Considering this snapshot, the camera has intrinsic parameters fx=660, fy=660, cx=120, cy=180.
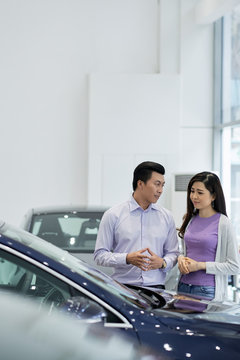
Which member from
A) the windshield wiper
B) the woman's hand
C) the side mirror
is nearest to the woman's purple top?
the woman's hand

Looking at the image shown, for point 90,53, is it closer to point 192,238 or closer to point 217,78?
point 217,78

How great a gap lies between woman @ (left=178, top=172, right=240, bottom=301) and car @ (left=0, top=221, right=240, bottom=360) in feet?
3.16

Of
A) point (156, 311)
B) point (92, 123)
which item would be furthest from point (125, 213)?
point (92, 123)

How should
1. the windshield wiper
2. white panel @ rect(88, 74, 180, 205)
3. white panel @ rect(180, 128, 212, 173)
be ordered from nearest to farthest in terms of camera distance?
1. the windshield wiper
2. white panel @ rect(88, 74, 180, 205)
3. white panel @ rect(180, 128, 212, 173)

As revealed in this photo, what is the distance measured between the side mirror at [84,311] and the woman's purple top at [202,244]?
1.46 meters

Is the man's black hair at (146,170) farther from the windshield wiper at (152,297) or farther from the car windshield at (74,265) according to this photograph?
the car windshield at (74,265)

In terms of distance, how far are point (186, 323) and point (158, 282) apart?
1222 mm

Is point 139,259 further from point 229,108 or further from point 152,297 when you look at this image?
point 229,108

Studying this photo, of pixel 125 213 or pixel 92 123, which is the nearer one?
pixel 125 213

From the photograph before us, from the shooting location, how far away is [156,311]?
8.50 ft

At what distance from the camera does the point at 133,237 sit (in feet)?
12.2

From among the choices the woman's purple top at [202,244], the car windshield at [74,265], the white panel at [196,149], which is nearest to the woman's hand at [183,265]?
the woman's purple top at [202,244]

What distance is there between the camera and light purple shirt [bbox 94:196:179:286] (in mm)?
3693

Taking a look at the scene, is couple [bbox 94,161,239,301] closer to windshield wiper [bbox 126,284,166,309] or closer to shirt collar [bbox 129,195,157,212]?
shirt collar [bbox 129,195,157,212]
